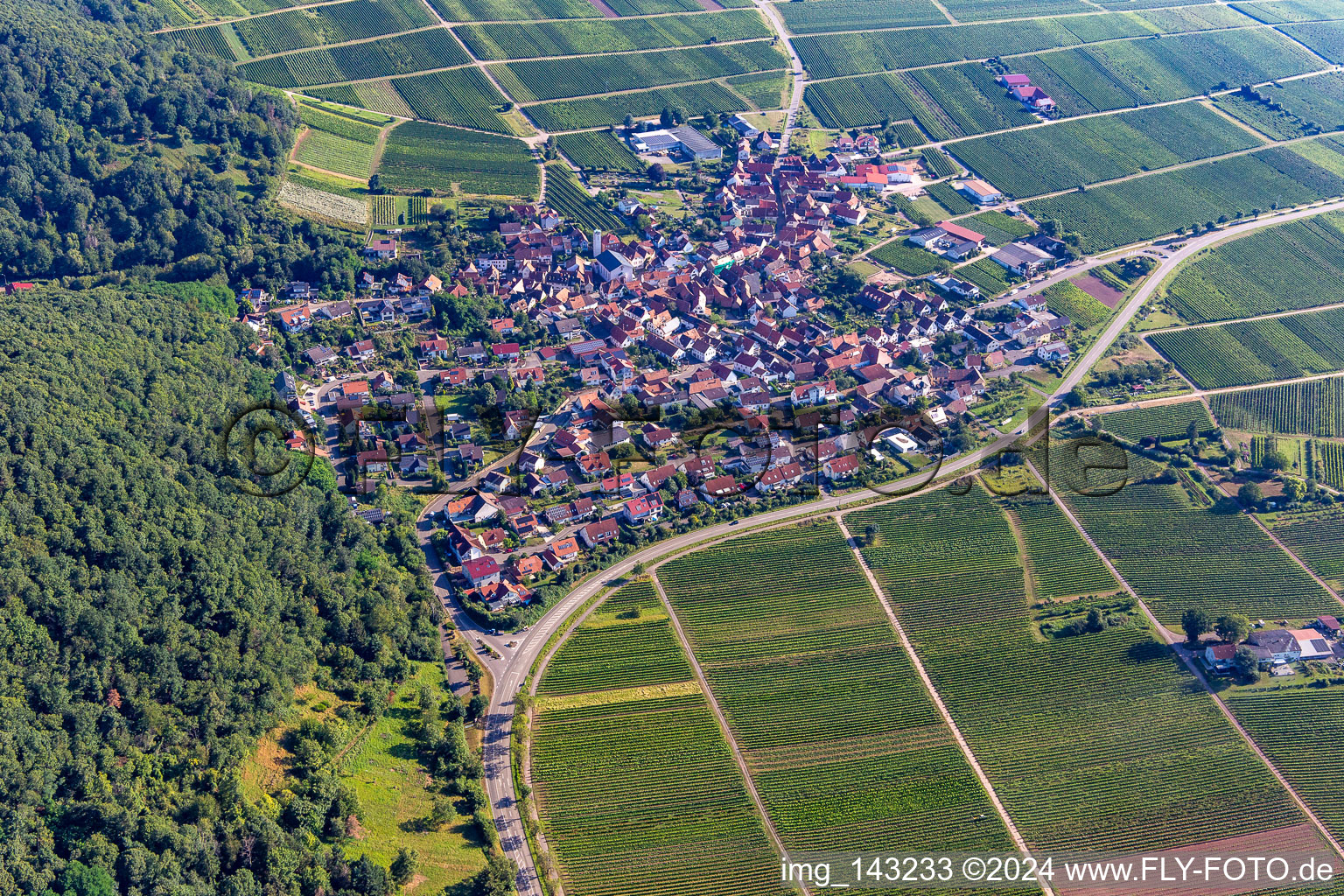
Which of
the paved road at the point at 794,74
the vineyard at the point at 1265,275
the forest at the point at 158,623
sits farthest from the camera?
the paved road at the point at 794,74

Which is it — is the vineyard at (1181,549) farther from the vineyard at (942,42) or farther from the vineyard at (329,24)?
the vineyard at (329,24)

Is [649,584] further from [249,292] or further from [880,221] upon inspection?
[880,221]

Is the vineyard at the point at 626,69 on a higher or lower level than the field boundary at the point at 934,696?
higher

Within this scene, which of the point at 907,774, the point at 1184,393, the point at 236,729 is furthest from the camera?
the point at 1184,393

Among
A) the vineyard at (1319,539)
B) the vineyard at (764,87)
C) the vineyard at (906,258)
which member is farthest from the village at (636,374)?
Answer: the vineyard at (764,87)

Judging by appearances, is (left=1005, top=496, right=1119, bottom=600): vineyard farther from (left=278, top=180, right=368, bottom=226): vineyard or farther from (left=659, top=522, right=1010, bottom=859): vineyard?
(left=278, top=180, right=368, bottom=226): vineyard

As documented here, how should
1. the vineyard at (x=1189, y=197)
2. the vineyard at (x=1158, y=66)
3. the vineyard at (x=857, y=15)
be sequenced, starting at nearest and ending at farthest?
the vineyard at (x=1189, y=197)
the vineyard at (x=1158, y=66)
the vineyard at (x=857, y=15)

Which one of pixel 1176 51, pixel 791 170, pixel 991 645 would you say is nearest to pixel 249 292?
pixel 791 170

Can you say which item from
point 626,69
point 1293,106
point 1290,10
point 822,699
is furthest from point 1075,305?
point 1290,10
